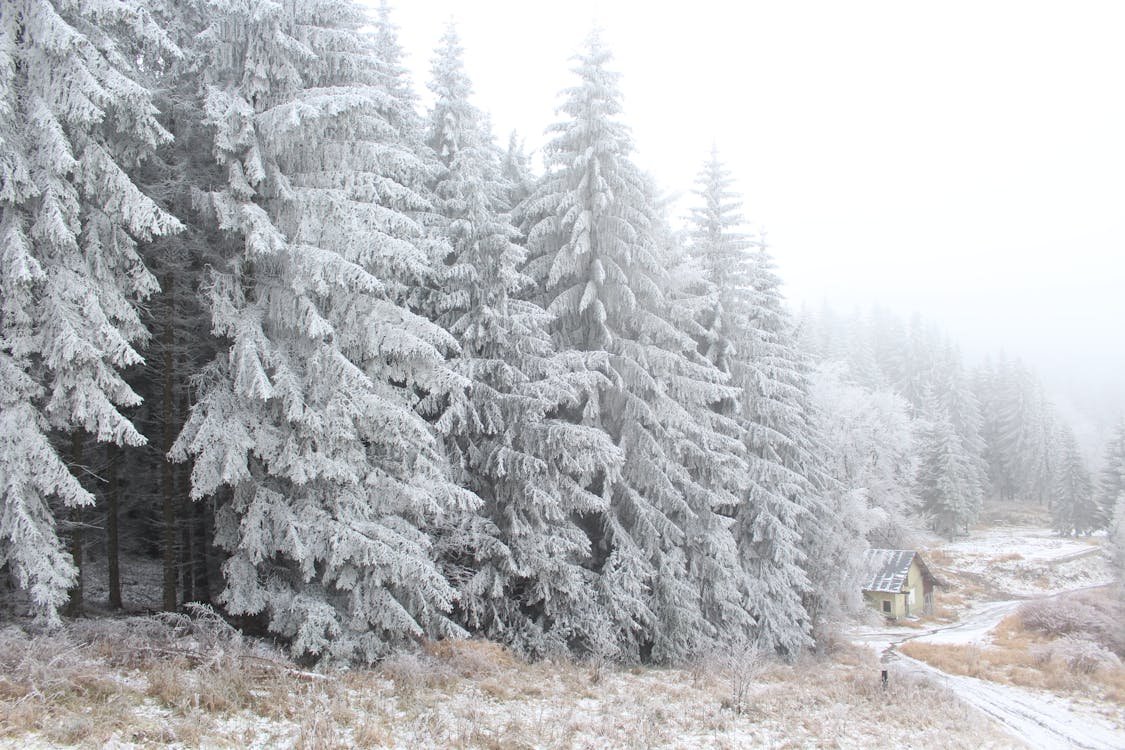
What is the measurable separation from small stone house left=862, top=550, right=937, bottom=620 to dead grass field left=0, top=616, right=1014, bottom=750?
2979 cm

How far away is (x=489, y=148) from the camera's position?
19.0m

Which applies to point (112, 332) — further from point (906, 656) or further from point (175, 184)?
point (906, 656)

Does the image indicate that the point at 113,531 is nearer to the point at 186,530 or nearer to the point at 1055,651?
the point at 186,530

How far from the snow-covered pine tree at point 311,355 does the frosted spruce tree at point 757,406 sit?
458 inches

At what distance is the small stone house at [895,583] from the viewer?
140 ft

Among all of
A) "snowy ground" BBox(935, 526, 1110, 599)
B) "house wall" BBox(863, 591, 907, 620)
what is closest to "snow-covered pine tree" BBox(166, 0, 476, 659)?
"house wall" BBox(863, 591, 907, 620)

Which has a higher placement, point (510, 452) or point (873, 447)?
point (510, 452)

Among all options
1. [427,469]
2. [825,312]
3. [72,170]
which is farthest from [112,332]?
[825,312]

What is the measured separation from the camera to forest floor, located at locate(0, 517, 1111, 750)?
7969 millimetres

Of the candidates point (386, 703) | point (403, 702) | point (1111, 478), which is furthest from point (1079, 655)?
point (1111, 478)

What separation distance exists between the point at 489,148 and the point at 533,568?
11.8 meters

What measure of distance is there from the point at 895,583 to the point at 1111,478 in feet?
125

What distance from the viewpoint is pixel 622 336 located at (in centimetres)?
1888

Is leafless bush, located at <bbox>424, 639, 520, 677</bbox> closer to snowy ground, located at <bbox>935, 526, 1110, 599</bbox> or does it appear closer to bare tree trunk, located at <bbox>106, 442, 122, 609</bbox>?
bare tree trunk, located at <bbox>106, 442, 122, 609</bbox>
